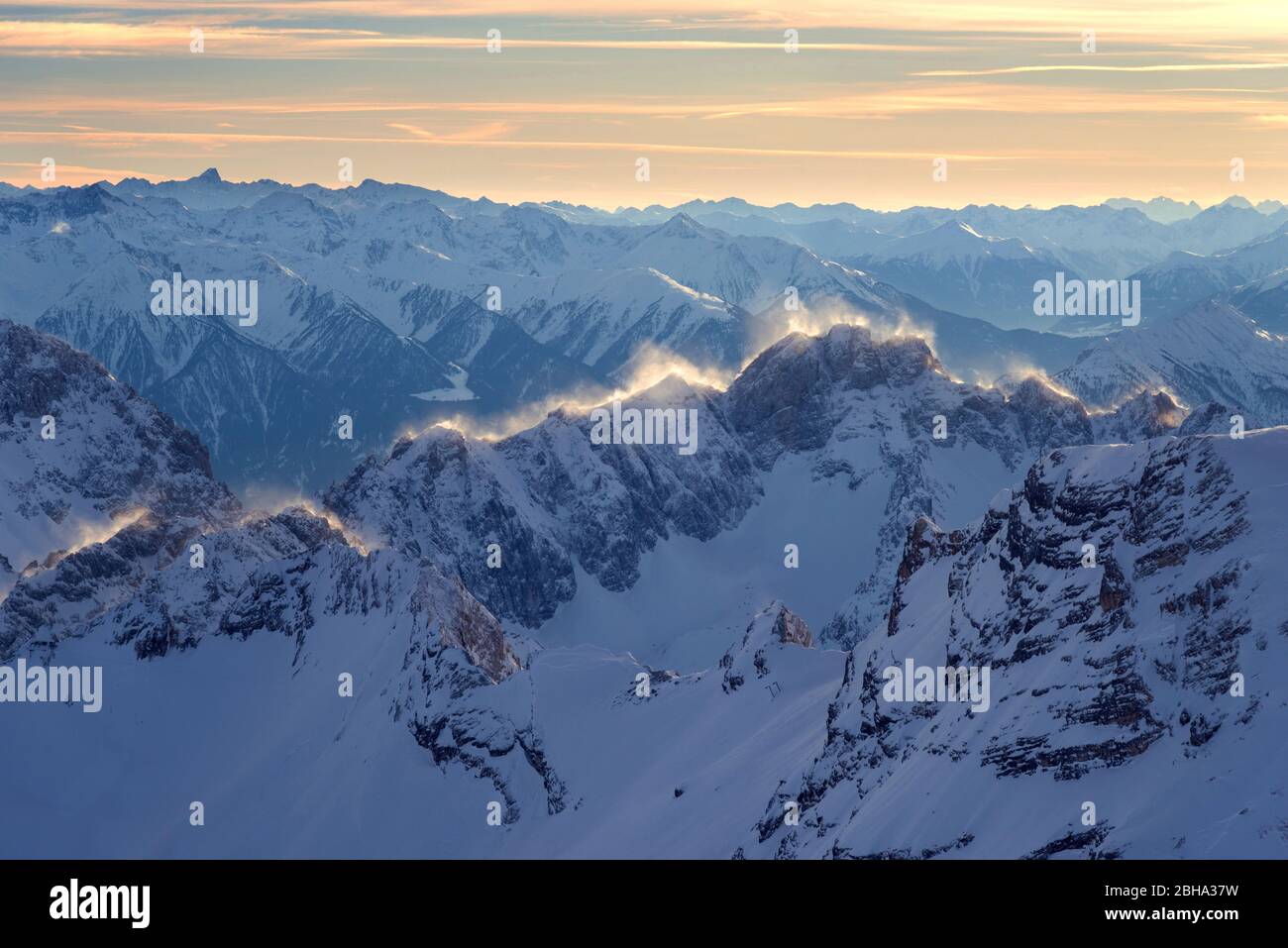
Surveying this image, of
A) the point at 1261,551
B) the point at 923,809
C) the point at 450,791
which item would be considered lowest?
the point at 450,791

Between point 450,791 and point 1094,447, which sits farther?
point 450,791

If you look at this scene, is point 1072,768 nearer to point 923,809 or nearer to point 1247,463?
point 923,809
